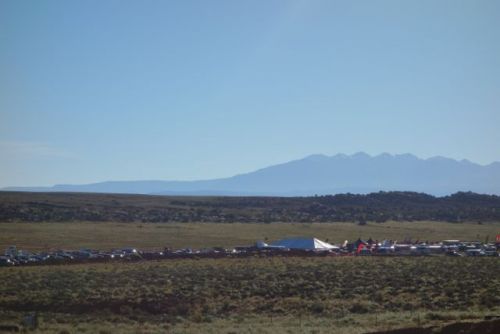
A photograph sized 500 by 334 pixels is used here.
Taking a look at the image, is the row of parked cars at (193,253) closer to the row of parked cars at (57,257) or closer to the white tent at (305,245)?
the row of parked cars at (57,257)

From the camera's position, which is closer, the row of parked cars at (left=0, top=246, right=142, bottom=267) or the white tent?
the row of parked cars at (left=0, top=246, right=142, bottom=267)

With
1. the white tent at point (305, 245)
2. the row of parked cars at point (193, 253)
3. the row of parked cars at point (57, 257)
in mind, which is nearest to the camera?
the row of parked cars at point (57, 257)

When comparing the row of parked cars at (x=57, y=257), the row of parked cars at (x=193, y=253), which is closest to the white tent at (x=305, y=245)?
the row of parked cars at (x=193, y=253)

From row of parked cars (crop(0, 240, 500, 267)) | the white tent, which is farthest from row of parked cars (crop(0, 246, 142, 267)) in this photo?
the white tent

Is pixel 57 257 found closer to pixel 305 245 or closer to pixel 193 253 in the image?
pixel 193 253

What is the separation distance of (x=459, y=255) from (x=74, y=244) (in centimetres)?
3593

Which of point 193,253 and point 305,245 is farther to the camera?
point 305,245

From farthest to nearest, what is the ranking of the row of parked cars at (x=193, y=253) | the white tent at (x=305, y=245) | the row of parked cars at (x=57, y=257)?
the white tent at (x=305, y=245)
the row of parked cars at (x=193, y=253)
the row of parked cars at (x=57, y=257)

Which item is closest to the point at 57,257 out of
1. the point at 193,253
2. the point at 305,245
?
the point at 193,253

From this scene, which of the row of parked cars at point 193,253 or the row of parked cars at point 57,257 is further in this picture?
the row of parked cars at point 193,253

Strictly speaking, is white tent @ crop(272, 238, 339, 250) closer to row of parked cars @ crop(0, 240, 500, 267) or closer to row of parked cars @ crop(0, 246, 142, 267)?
row of parked cars @ crop(0, 240, 500, 267)

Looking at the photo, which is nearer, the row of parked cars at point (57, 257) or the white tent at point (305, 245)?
the row of parked cars at point (57, 257)

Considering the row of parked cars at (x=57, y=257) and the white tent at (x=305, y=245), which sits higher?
the white tent at (x=305, y=245)

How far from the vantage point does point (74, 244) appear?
6688 cm
